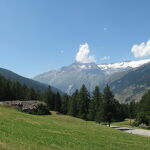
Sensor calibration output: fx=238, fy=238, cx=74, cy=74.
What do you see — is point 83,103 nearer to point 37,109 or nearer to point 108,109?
point 108,109

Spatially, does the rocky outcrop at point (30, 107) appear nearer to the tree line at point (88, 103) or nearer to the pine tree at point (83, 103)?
the tree line at point (88, 103)

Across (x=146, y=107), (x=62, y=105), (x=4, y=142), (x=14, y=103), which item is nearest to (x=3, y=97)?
(x=62, y=105)

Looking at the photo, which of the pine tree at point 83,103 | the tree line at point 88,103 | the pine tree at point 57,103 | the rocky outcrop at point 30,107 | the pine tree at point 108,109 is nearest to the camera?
the rocky outcrop at point 30,107

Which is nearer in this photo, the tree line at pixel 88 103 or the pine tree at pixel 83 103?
the tree line at pixel 88 103

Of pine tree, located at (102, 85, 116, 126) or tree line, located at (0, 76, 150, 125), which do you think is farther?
tree line, located at (0, 76, 150, 125)

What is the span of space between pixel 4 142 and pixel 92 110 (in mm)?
81120

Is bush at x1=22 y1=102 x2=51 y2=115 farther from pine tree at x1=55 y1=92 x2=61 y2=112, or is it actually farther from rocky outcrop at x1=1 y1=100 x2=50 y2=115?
pine tree at x1=55 y1=92 x2=61 y2=112

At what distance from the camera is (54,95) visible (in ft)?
453

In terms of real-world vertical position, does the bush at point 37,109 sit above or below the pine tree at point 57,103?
below

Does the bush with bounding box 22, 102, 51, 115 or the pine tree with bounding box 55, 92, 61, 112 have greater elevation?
the pine tree with bounding box 55, 92, 61, 112

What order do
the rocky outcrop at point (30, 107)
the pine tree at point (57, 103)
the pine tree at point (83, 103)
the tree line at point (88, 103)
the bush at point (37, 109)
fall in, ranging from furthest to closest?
the pine tree at point (57, 103) < the pine tree at point (83, 103) < the tree line at point (88, 103) < the bush at point (37, 109) < the rocky outcrop at point (30, 107)

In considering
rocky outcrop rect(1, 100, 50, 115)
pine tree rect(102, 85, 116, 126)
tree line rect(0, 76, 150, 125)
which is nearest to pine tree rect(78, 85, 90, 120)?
tree line rect(0, 76, 150, 125)

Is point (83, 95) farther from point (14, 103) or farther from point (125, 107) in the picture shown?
point (125, 107)

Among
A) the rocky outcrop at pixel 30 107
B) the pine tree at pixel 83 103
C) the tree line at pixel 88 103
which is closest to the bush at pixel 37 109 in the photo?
the rocky outcrop at pixel 30 107
